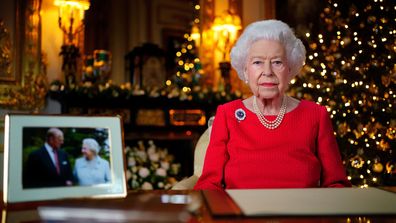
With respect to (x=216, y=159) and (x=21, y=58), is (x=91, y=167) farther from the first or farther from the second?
(x=21, y=58)

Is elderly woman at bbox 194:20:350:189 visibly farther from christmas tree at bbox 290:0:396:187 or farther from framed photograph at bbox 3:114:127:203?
christmas tree at bbox 290:0:396:187

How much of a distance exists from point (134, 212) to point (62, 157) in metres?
0.26

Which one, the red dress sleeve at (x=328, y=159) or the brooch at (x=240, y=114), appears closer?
the red dress sleeve at (x=328, y=159)

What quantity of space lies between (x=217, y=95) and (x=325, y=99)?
1494 millimetres

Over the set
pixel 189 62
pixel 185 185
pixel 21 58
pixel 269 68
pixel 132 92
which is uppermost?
pixel 189 62

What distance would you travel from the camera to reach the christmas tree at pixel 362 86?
4.48 metres

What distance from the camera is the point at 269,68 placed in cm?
165

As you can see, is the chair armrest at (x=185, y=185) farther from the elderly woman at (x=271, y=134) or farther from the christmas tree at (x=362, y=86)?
the christmas tree at (x=362, y=86)

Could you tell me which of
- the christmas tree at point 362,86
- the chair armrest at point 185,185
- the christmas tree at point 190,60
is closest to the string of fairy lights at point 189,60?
the christmas tree at point 190,60

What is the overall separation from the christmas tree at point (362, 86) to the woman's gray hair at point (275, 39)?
305 cm

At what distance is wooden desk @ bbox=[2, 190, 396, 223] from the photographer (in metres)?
0.93

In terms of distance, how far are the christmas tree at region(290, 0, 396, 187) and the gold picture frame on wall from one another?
10.1 feet

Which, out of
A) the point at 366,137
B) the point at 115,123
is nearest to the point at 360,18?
the point at 366,137

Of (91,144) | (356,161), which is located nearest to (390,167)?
(356,161)
